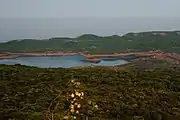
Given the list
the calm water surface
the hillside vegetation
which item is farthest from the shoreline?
the hillside vegetation

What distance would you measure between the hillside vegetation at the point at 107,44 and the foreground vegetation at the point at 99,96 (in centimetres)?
4921

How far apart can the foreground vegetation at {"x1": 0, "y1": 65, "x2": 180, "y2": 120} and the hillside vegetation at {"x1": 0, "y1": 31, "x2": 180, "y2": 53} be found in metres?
49.2

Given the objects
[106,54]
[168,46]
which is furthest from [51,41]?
[168,46]

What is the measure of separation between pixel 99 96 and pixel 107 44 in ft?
242

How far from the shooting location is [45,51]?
286 feet

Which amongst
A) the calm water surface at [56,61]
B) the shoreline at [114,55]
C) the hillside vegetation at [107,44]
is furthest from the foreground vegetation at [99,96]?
the hillside vegetation at [107,44]

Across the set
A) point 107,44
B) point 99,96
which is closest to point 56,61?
point 107,44

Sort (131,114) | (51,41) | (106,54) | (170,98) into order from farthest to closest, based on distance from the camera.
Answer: (51,41) < (106,54) < (170,98) < (131,114)

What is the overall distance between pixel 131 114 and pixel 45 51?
68.9 meters

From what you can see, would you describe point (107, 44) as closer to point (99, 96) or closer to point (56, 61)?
point (56, 61)

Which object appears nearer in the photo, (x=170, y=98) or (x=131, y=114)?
(x=131, y=114)

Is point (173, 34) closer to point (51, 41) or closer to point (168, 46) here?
point (168, 46)

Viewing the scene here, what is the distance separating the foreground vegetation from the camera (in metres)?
18.4

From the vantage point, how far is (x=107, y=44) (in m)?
96.7
